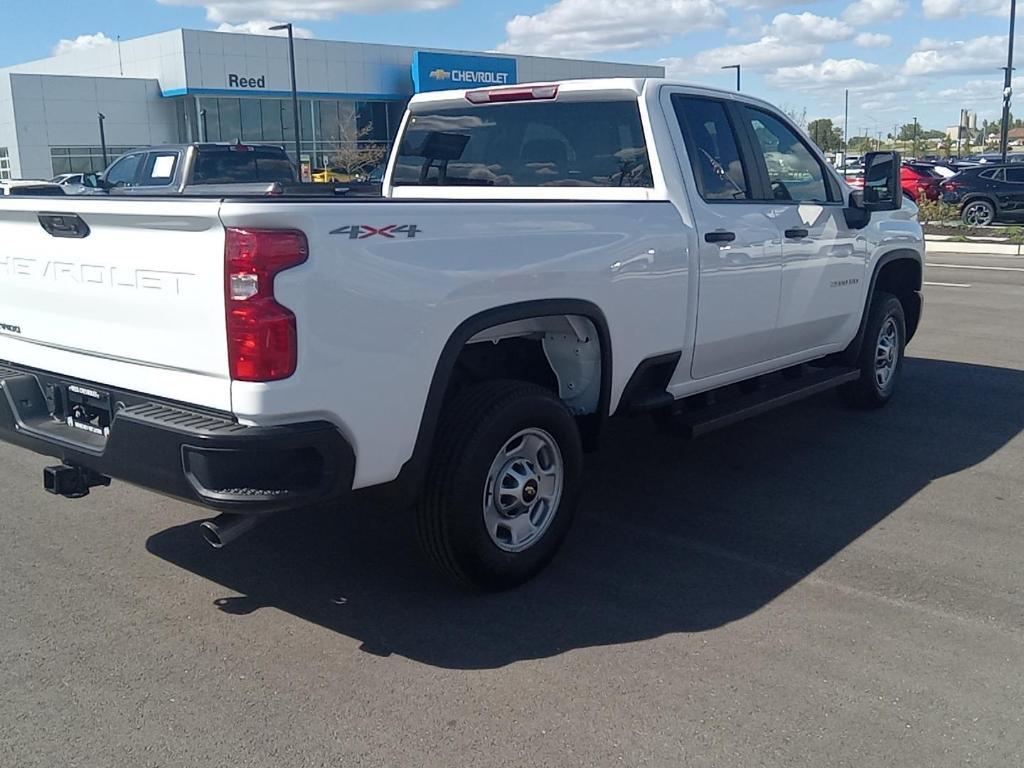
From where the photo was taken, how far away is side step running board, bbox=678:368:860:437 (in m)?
5.27

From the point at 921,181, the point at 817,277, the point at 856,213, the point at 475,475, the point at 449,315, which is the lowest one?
the point at 475,475

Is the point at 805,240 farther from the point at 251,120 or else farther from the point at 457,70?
the point at 457,70

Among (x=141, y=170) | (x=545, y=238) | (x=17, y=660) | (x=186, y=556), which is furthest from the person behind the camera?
(x=141, y=170)

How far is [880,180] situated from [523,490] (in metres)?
3.28

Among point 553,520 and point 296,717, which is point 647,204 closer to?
point 553,520

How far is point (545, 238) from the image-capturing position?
13.5 feet

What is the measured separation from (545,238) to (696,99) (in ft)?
5.75

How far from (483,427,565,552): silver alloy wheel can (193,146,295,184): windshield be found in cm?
1231

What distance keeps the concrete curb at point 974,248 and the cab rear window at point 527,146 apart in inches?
605

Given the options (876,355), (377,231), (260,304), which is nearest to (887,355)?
(876,355)

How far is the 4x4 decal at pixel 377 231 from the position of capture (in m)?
3.37

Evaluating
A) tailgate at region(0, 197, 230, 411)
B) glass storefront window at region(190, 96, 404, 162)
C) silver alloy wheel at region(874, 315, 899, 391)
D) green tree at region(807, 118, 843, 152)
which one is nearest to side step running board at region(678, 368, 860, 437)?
silver alloy wheel at region(874, 315, 899, 391)

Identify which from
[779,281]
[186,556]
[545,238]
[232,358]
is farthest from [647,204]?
[186,556]

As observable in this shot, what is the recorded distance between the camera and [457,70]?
5556cm
